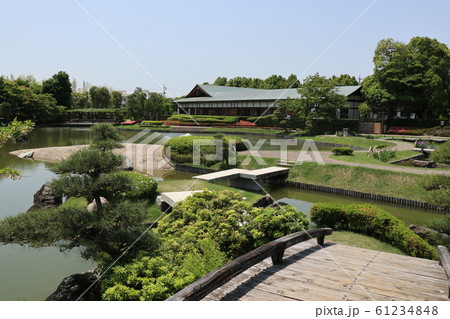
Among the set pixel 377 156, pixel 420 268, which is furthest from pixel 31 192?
pixel 377 156

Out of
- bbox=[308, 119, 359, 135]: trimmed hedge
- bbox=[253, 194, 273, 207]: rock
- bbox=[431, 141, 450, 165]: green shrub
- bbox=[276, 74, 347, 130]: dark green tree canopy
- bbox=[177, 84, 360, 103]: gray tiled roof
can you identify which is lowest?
bbox=[253, 194, 273, 207]: rock

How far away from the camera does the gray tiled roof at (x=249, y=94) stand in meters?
36.7

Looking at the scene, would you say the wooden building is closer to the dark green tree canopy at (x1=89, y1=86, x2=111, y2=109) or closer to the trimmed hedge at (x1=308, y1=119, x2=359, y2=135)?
the trimmed hedge at (x1=308, y1=119, x2=359, y2=135)

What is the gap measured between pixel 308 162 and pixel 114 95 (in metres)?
56.3

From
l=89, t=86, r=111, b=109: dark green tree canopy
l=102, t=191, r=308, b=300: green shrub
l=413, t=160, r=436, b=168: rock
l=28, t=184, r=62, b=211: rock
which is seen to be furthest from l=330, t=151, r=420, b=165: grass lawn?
l=89, t=86, r=111, b=109: dark green tree canopy

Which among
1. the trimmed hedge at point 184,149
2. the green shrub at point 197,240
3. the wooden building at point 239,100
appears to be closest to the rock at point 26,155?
the trimmed hedge at point 184,149

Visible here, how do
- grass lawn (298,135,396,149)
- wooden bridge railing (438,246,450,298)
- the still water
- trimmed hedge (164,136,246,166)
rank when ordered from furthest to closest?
1. grass lawn (298,135,396,149)
2. trimmed hedge (164,136,246,166)
3. the still water
4. wooden bridge railing (438,246,450,298)

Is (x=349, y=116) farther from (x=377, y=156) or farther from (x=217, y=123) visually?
(x=377, y=156)

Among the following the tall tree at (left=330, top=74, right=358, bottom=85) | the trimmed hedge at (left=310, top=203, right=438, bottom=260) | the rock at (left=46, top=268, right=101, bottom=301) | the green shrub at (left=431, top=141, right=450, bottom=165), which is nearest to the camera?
the rock at (left=46, top=268, right=101, bottom=301)

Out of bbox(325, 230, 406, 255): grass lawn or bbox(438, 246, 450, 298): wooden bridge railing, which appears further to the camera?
bbox(325, 230, 406, 255): grass lawn

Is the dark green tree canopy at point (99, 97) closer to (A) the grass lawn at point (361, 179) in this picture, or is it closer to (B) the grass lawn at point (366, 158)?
(B) the grass lawn at point (366, 158)

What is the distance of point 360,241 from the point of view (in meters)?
7.12

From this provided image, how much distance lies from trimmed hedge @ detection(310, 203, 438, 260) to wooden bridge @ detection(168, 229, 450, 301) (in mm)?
1828

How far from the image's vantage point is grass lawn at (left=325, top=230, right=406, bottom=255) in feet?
22.2
